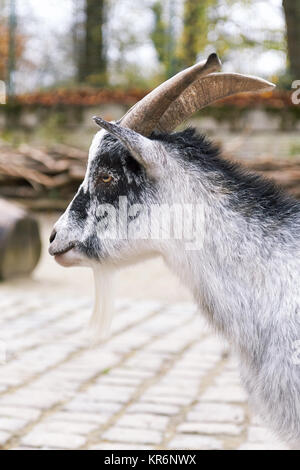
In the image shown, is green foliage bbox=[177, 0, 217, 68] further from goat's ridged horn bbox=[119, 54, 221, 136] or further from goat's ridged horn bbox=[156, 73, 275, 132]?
goat's ridged horn bbox=[119, 54, 221, 136]

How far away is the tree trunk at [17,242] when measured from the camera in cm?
741

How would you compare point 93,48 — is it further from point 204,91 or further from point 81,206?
point 81,206

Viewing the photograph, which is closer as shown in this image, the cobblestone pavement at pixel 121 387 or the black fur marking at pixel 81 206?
the black fur marking at pixel 81 206

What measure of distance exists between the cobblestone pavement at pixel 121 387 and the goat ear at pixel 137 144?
879mm

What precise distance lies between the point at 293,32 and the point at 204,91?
9.89 metres

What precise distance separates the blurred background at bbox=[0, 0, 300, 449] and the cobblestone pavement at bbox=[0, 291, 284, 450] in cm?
1

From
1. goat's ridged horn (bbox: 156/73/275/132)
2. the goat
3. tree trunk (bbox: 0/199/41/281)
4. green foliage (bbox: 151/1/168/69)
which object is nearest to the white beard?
the goat

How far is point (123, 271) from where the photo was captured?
17.4 feet

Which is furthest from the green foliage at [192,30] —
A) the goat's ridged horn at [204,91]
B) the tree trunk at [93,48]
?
the goat's ridged horn at [204,91]

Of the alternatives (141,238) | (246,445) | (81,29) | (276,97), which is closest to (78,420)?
(246,445)

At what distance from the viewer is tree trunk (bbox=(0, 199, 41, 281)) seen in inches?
292

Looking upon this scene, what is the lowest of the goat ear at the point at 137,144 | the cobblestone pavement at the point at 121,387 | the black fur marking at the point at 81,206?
the cobblestone pavement at the point at 121,387

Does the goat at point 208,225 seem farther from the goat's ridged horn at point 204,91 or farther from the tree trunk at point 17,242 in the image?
the tree trunk at point 17,242

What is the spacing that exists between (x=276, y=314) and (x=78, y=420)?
65.8 inches
